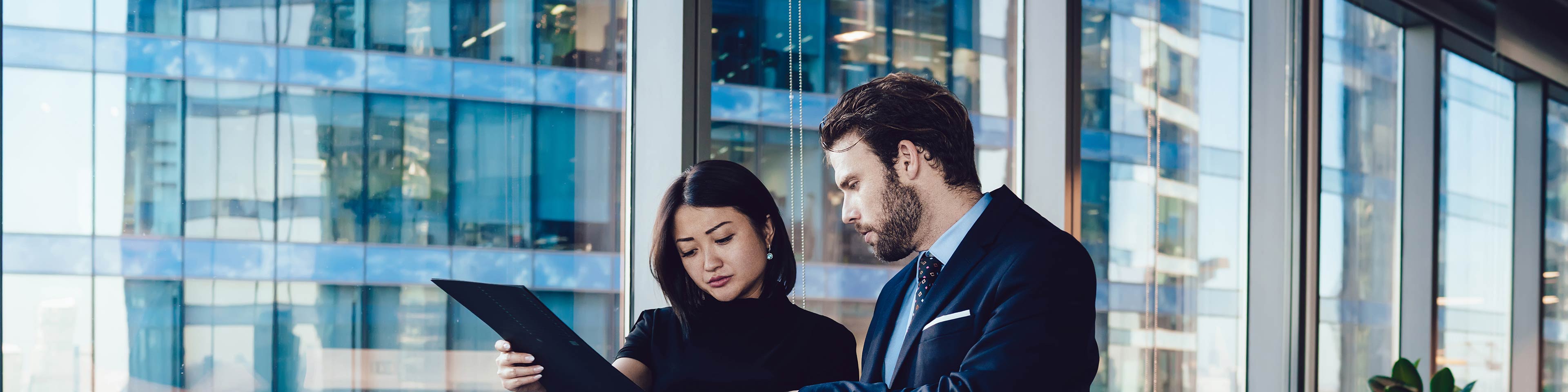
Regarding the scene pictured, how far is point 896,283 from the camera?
168 centimetres

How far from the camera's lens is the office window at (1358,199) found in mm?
4500

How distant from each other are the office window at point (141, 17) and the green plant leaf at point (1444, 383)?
4556mm

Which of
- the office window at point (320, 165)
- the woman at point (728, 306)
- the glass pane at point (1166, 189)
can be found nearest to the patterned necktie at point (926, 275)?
the woman at point (728, 306)

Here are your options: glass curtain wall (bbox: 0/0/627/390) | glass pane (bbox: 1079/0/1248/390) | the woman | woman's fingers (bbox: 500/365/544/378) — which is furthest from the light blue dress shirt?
glass pane (bbox: 1079/0/1248/390)

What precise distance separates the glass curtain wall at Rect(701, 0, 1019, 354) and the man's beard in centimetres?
108

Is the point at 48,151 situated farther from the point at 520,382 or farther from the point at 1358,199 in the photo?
the point at 1358,199

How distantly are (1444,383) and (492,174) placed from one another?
12.8 ft

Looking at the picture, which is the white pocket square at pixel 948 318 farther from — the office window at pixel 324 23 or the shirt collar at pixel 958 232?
the office window at pixel 324 23

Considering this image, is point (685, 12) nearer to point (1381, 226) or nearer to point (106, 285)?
point (106, 285)

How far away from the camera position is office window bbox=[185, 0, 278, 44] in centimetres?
213

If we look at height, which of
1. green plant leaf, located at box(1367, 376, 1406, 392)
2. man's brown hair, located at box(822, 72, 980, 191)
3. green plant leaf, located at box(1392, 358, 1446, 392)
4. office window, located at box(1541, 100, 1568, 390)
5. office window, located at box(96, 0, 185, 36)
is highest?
office window, located at box(96, 0, 185, 36)

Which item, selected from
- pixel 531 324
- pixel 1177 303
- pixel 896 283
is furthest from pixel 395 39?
pixel 1177 303

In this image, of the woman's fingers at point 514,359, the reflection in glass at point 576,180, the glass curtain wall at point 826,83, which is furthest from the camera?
the glass curtain wall at point 826,83

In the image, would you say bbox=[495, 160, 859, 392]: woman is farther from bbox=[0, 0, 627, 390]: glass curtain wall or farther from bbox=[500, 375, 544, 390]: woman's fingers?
bbox=[0, 0, 627, 390]: glass curtain wall
